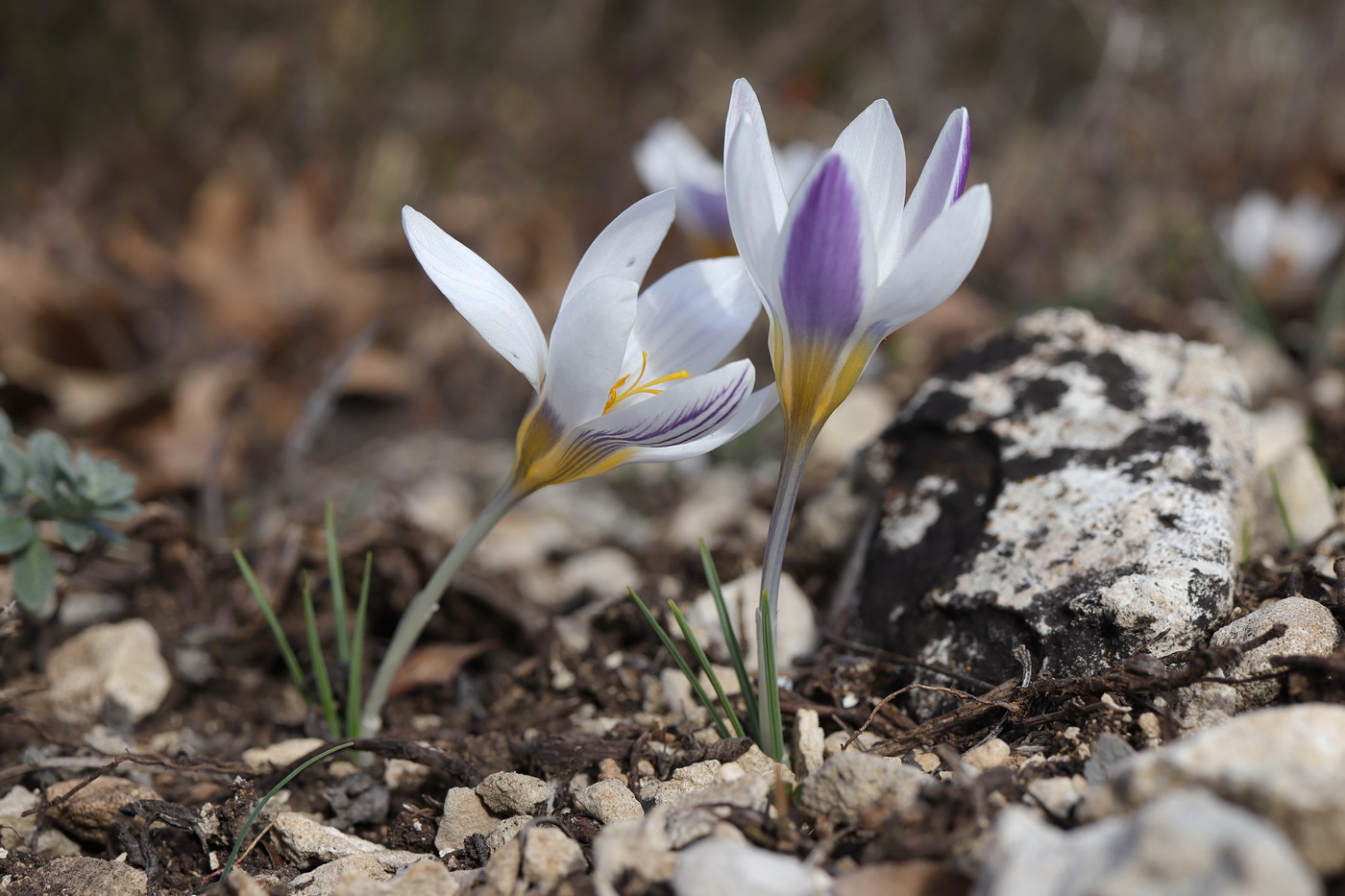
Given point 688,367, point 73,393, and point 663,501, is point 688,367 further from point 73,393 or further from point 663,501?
point 73,393

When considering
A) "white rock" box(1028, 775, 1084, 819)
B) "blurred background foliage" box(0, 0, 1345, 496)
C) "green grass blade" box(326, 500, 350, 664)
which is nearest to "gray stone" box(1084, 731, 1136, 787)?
"white rock" box(1028, 775, 1084, 819)

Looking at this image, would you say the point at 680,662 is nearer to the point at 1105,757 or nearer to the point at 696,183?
the point at 1105,757

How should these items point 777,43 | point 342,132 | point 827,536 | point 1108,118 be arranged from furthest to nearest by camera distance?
1. point 342,132
2. point 777,43
3. point 1108,118
4. point 827,536

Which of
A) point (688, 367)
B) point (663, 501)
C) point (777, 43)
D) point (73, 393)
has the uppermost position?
point (777, 43)

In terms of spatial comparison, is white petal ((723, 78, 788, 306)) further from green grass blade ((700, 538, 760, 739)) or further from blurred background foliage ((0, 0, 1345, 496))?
blurred background foliage ((0, 0, 1345, 496))

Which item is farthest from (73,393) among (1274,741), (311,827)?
(1274,741)

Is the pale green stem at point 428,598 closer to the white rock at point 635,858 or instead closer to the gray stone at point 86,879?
the gray stone at point 86,879

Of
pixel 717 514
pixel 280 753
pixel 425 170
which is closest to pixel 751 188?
pixel 280 753

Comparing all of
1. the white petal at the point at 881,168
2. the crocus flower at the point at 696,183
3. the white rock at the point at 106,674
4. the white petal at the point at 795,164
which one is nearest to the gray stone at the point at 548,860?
the white petal at the point at 881,168
